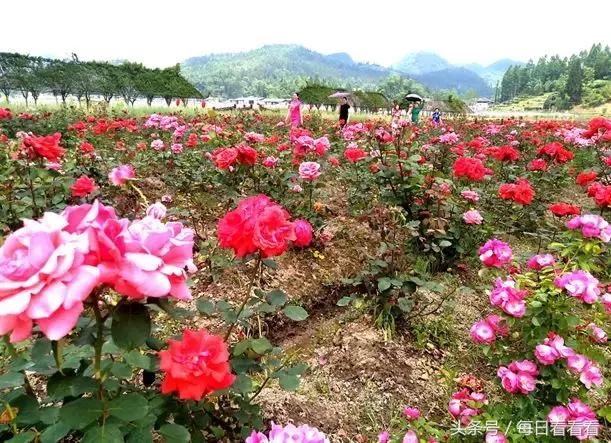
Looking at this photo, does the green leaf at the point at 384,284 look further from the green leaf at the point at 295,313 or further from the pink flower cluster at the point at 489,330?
the green leaf at the point at 295,313

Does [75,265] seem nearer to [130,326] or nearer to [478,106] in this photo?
[130,326]

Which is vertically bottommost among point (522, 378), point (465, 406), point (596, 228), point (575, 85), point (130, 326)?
point (465, 406)

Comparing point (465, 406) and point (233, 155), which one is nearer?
point (465, 406)

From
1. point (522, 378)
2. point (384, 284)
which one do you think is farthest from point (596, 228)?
point (384, 284)

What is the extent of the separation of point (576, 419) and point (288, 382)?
1120 millimetres

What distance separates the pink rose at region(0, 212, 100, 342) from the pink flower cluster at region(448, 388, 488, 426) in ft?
5.51

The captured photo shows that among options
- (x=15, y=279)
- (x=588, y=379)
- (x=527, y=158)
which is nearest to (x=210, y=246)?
(x=588, y=379)

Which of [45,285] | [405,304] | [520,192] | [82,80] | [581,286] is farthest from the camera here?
[82,80]

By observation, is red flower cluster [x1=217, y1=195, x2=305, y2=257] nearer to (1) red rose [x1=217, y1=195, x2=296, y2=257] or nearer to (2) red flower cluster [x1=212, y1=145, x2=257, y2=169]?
(1) red rose [x1=217, y1=195, x2=296, y2=257]

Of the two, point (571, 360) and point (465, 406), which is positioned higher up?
point (571, 360)

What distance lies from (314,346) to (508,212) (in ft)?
8.92

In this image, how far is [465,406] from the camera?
199cm

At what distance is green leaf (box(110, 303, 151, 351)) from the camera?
0.86m

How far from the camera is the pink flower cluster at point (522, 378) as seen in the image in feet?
5.73
